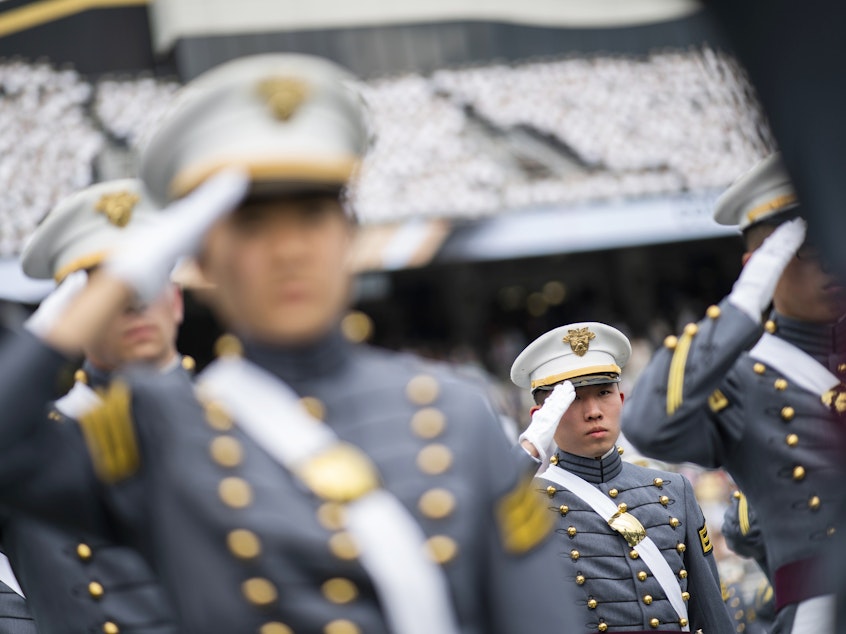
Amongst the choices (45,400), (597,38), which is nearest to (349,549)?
(45,400)

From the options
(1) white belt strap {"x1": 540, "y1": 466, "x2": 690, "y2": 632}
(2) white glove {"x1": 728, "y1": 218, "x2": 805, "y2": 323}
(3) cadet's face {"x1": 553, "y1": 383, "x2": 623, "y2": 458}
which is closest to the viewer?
(2) white glove {"x1": 728, "y1": 218, "x2": 805, "y2": 323}

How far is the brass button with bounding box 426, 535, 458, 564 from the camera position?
212 cm

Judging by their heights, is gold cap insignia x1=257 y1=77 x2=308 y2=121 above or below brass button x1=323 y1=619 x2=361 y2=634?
above

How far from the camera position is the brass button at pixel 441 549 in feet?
6.97

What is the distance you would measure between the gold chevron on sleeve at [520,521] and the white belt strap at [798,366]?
6.25ft

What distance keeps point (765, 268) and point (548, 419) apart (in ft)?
3.50

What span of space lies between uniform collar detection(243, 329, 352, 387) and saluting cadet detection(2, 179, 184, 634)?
770 mm

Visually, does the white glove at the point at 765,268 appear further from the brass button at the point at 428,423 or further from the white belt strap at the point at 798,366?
the brass button at the point at 428,423

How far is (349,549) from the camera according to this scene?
6.91 feet

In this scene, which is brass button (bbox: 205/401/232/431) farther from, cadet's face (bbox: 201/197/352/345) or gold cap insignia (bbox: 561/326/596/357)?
gold cap insignia (bbox: 561/326/596/357)

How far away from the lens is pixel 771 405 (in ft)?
13.3


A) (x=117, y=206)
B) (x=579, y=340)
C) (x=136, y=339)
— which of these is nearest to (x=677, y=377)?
(x=579, y=340)

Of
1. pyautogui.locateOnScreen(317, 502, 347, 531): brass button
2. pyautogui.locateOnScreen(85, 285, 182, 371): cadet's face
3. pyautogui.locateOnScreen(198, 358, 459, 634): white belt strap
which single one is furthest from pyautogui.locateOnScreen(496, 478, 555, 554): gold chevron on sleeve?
pyautogui.locateOnScreen(85, 285, 182, 371): cadet's face

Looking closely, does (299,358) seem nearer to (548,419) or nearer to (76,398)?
(76,398)
